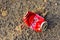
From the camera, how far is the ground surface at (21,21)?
8.39 feet

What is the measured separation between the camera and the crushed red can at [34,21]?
2525 millimetres

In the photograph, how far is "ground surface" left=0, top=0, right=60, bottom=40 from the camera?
256 cm

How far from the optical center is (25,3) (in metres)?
2.82

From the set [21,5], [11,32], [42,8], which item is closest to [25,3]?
[21,5]

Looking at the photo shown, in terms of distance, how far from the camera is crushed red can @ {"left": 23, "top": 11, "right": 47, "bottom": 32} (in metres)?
2.53

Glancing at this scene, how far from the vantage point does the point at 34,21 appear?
8.43ft

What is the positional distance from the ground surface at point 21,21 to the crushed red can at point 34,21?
6cm

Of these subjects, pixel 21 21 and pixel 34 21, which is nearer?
pixel 34 21

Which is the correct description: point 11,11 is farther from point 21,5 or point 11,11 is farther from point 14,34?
point 14,34

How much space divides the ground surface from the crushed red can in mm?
62

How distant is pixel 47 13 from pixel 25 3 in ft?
1.06

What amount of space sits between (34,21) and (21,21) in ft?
0.61

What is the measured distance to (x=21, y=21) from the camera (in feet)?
8.77

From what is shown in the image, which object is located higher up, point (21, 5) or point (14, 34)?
point (21, 5)
